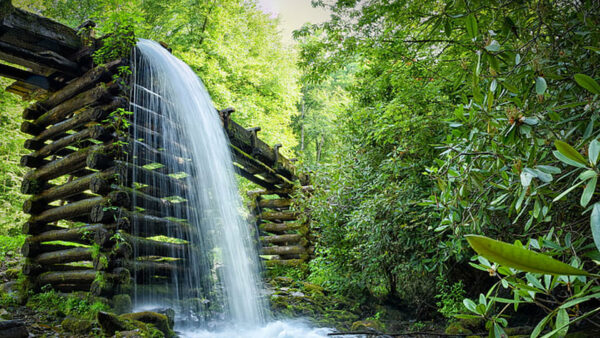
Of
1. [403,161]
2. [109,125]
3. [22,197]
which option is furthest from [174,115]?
[22,197]

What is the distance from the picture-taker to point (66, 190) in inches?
200

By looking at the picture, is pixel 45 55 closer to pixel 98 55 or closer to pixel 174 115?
pixel 98 55

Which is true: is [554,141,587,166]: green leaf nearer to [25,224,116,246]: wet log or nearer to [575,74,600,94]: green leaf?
[575,74,600,94]: green leaf

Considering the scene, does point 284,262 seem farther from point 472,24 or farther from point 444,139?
point 472,24

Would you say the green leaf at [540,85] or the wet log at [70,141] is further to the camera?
the wet log at [70,141]

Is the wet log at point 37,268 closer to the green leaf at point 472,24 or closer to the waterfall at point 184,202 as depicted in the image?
the waterfall at point 184,202

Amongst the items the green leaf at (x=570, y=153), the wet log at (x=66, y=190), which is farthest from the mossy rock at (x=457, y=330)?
the wet log at (x=66, y=190)

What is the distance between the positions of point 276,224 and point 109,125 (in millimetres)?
6483

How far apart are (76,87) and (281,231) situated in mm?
6666

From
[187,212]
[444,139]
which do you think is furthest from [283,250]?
[444,139]

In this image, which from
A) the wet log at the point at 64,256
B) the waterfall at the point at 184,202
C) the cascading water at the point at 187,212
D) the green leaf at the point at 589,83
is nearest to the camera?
the green leaf at the point at 589,83

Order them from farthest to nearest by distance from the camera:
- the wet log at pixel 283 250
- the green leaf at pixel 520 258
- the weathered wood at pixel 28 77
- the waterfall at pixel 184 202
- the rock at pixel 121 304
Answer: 1. the wet log at pixel 283 250
2. the waterfall at pixel 184 202
3. the weathered wood at pixel 28 77
4. the rock at pixel 121 304
5. the green leaf at pixel 520 258

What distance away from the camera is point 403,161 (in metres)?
4.24

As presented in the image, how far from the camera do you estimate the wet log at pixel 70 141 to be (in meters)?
4.57
